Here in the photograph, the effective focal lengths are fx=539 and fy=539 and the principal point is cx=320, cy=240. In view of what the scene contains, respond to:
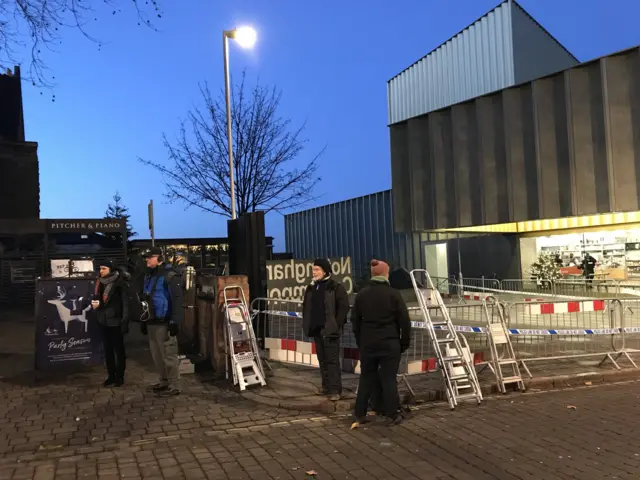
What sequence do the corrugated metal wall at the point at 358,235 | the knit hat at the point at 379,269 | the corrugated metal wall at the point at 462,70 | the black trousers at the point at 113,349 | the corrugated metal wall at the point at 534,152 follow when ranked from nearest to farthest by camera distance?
the knit hat at the point at 379,269 → the black trousers at the point at 113,349 → the corrugated metal wall at the point at 534,152 → the corrugated metal wall at the point at 462,70 → the corrugated metal wall at the point at 358,235

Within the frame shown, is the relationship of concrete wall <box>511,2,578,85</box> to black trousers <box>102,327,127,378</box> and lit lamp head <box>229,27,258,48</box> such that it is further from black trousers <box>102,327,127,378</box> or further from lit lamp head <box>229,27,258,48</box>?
black trousers <box>102,327,127,378</box>

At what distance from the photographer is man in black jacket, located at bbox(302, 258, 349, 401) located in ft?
21.5

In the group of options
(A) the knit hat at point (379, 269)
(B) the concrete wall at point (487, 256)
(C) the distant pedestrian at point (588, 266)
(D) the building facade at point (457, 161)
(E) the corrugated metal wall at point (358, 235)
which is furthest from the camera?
(E) the corrugated metal wall at point (358, 235)

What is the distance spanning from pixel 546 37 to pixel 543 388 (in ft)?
68.3

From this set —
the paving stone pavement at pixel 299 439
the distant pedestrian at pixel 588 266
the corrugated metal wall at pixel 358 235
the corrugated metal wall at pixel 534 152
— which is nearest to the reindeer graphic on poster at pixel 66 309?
the paving stone pavement at pixel 299 439

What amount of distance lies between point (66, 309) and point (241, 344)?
2.75 meters

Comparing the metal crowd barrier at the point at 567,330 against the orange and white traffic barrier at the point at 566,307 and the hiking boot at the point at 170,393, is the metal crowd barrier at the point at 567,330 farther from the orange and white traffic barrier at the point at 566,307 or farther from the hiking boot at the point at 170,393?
the hiking boot at the point at 170,393

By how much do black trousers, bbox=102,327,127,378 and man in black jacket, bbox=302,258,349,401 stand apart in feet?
9.01

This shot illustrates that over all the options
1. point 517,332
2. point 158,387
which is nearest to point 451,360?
point 517,332

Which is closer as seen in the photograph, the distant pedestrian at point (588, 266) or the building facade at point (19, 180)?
the distant pedestrian at point (588, 266)

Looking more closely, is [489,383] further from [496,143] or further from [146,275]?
[496,143]

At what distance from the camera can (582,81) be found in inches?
539

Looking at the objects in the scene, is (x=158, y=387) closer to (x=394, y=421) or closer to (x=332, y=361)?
(x=332, y=361)

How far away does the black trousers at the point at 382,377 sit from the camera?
575 cm
